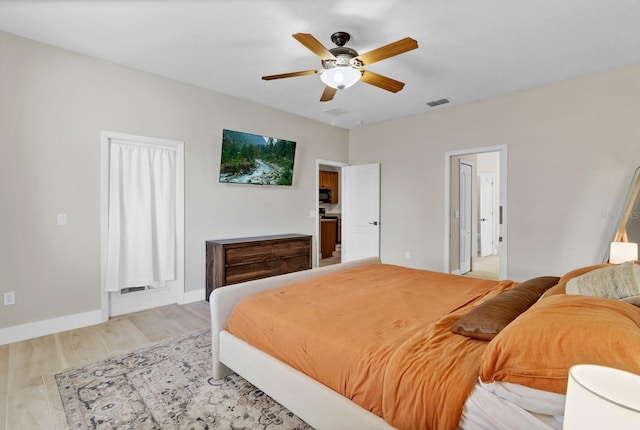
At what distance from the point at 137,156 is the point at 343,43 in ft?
8.66

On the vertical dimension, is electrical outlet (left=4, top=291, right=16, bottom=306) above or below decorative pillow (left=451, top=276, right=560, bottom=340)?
below

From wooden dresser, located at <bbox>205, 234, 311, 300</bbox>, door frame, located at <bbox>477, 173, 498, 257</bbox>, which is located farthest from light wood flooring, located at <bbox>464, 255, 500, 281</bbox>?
wooden dresser, located at <bbox>205, 234, 311, 300</bbox>

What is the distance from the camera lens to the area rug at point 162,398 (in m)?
1.83

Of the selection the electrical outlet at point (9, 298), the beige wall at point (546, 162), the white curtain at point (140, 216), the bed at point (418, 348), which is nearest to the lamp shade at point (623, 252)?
the beige wall at point (546, 162)

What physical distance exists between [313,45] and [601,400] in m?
2.50

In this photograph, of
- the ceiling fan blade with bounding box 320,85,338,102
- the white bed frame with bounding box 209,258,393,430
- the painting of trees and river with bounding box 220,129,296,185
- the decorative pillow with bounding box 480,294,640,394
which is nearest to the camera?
the decorative pillow with bounding box 480,294,640,394

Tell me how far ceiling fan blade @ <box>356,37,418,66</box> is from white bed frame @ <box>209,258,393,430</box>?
6.25 ft

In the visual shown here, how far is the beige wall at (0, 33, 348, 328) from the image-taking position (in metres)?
2.94

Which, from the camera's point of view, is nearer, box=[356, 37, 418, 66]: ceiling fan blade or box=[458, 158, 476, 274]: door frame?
box=[356, 37, 418, 66]: ceiling fan blade

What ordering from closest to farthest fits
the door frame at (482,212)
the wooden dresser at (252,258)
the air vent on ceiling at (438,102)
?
the wooden dresser at (252,258)
the air vent on ceiling at (438,102)
the door frame at (482,212)

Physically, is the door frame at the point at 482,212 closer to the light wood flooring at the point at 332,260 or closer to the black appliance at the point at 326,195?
the light wood flooring at the point at 332,260

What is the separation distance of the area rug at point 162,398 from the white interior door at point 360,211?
3.89 metres

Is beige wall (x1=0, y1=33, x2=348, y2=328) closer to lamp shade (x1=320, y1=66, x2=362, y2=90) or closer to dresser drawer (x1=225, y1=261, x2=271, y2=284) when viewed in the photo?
dresser drawer (x1=225, y1=261, x2=271, y2=284)

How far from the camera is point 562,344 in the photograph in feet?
3.39
